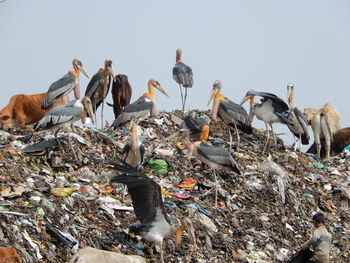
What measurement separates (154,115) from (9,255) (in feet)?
23.4

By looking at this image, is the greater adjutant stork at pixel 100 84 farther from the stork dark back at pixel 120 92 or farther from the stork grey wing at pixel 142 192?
the stork grey wing at pixel 142 192

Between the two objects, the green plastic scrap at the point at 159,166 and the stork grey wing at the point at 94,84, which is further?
the stork grey wing at the point at 94,84

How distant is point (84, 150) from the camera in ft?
34.4

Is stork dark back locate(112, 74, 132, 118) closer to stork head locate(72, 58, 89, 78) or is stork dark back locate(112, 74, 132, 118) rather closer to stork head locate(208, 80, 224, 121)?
stork head locate(72, 58, 89, 78)

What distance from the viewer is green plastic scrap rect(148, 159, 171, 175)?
10578mm

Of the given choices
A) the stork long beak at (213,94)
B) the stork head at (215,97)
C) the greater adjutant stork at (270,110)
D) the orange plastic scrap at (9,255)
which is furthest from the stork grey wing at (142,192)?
the stork long beak at (213,94)

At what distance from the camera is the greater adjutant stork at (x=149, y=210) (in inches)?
280

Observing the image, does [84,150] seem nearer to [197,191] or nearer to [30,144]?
[30,144]

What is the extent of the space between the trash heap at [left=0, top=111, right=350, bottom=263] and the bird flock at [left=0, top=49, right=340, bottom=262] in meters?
0.28

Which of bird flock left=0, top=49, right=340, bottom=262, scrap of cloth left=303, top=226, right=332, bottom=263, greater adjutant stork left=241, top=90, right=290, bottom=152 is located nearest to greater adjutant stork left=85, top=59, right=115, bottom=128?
bird flock left=0, top=49, right=340, bottom=262

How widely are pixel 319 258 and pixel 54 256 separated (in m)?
2.96

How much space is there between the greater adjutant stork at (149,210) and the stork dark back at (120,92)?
7009mm

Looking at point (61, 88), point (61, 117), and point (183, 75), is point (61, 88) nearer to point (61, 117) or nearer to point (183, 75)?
point (61, 117)

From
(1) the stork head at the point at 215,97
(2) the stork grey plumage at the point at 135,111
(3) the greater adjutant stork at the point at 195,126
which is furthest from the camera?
(1) the stork head at the point at 215,97
